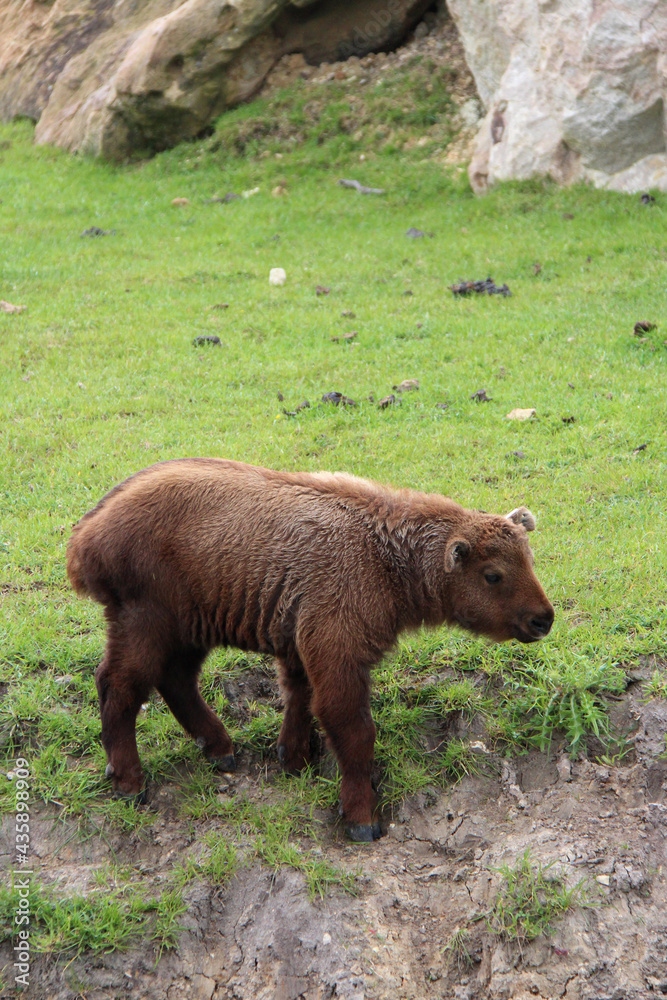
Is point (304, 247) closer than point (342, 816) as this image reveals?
No

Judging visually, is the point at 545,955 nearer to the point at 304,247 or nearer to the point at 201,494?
the point at 201,494

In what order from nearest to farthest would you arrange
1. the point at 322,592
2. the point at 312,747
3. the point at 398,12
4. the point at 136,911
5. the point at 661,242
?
1. the point at 136,911
2. the point at 322,592
3. the point at 312,747
4. the point at 661,242
5. the point at 398,12

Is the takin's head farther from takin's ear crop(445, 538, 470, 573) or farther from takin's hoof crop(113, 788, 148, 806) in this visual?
A: takin's hoof crop(113, 788, 148, 806)

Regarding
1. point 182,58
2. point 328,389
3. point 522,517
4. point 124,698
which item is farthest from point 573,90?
point 124,698

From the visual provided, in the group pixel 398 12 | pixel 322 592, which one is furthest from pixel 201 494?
pixel 398 12

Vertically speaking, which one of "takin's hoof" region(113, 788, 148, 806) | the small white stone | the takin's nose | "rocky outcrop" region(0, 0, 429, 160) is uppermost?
the takin's nose

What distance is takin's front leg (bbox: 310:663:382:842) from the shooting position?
16.1 feet

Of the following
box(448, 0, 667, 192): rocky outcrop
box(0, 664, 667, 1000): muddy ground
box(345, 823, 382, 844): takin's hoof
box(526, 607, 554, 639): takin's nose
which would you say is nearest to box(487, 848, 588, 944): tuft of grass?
box(0, 664, 667, 1000): muddy ground

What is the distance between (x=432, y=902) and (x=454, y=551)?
1722 millimetres

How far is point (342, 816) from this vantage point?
5.11 metres

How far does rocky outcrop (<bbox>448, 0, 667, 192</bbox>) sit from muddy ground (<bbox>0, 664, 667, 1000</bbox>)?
10871 millimetres

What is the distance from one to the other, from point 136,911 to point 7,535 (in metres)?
3.34

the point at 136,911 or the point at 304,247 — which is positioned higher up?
the point at 136,911

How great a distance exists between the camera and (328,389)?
9.81 m
